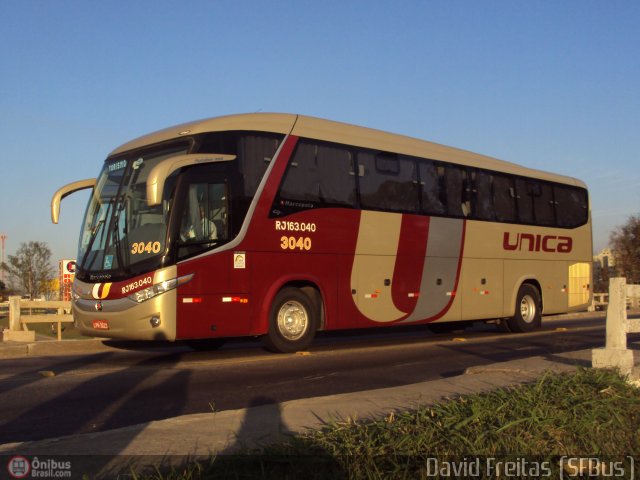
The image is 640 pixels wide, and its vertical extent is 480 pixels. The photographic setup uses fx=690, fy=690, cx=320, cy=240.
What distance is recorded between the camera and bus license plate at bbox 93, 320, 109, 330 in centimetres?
1113

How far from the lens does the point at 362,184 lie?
13.8 metres

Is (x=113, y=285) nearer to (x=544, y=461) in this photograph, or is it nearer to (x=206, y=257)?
(x=206, y=257)

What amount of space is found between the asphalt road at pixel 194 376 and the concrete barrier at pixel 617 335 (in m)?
2.44

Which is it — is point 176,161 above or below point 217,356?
above

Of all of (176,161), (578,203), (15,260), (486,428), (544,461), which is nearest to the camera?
(544,461)

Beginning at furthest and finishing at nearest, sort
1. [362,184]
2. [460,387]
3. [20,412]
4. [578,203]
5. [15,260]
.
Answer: [15,260]
[578,203]
[362,184]
[460,387]
[20,412]

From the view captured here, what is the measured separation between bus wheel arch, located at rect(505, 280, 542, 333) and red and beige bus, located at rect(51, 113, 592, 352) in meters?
0.80

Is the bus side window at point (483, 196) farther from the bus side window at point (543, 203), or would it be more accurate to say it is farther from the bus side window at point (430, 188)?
the bus side window at point (543, 203)

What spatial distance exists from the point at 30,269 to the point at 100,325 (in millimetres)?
63236

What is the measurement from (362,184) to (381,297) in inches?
92.9

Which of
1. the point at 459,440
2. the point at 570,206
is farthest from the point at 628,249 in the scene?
the point at 459,440

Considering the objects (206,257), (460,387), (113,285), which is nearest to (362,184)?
(206,257)

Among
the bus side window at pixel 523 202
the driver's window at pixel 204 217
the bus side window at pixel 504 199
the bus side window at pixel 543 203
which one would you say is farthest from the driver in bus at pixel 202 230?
the bus side window at pixel 543 203

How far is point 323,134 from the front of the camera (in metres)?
13.1
